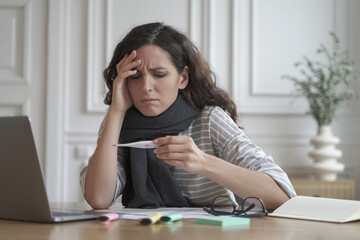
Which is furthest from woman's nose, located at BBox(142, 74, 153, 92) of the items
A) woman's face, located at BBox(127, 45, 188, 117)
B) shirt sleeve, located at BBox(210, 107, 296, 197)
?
shirt sleeve, located at BBox(210, 107, 296, 197)

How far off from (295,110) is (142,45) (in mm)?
1818

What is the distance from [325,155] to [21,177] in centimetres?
230

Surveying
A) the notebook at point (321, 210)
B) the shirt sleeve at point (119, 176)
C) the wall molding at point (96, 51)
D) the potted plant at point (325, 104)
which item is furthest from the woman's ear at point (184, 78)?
the wall molding at point (96, 51)

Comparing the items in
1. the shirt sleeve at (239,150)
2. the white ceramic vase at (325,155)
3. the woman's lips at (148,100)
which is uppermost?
the woman's lips at (148,100)

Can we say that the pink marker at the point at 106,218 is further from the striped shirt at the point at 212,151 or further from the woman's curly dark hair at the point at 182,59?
the woman's curly dark hair at the point at 182,59

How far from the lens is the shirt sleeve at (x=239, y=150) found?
1722 millimetres

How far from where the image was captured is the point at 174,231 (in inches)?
45.8

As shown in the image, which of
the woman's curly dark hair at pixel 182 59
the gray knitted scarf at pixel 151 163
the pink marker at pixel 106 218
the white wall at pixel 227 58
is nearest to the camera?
the pink marker at pixel 106 218

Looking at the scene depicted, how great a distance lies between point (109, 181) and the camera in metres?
1.85

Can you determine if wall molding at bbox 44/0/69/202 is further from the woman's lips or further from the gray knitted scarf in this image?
the woman's lips

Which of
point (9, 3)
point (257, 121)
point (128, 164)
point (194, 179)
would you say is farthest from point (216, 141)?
point (9, 3)

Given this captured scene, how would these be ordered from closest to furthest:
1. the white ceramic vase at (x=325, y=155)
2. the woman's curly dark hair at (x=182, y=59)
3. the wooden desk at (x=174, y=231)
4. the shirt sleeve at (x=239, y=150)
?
the wooden desk at (x=174, y=231) < the shirt sleeve at (x=239, y=150) < the woman's curly dark hair at (x=182, y=59) < the white ceramic vase at (x=325, y=155)

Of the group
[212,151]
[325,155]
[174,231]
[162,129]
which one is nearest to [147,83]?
[162,129]

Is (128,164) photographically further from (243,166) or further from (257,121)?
(257,121)
